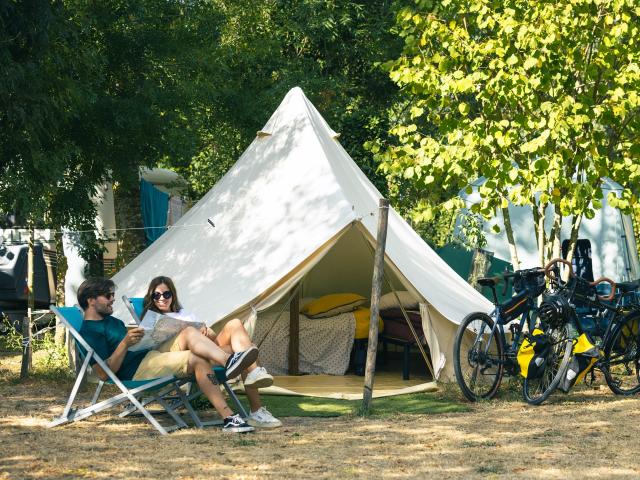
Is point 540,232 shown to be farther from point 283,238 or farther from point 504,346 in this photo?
point 283,238

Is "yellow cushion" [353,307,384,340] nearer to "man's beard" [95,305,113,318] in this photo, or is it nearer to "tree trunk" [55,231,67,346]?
"man's beard" [95,305,113,318]

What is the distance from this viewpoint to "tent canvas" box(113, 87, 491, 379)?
8.57 meters

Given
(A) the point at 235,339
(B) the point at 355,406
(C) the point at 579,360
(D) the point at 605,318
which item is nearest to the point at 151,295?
(A) the point at 235,339

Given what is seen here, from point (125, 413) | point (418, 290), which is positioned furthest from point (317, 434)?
point (418, 290)

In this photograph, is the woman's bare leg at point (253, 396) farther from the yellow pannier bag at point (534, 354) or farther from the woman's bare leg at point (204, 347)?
the yellow pannier bag at point (534, 354)

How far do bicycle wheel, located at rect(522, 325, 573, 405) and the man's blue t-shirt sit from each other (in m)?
2.71

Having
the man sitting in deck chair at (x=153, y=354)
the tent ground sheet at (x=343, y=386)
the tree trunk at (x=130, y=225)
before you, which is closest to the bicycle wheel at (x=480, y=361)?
the tent ground sheet at (x=343, y=386)

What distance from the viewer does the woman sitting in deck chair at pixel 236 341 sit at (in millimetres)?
6730

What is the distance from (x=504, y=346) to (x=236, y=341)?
7.04 ft

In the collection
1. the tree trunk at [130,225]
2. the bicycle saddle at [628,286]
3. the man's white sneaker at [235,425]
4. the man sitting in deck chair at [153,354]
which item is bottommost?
the man's white sneaker at [235,425]

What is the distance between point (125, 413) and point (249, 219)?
2.64 meters

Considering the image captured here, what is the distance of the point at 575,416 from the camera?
7238 mm

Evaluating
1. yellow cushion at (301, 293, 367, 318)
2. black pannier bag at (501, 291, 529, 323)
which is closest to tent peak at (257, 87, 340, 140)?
yellow cushion at (301, 293, 367, 318)

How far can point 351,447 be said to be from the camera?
6043 mm
